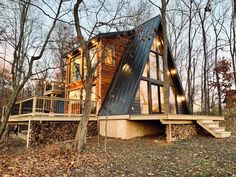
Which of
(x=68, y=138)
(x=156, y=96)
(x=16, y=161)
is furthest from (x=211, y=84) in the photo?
(x=16, y=161)

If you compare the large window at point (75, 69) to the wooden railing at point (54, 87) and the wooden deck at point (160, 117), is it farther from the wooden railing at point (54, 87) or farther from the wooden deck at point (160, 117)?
the wooden deck at point (160, 117)

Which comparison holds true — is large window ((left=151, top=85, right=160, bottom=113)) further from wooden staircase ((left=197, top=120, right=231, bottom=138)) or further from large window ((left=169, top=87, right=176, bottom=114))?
wooden staircase ((left=197, top=120, right=231, bottom=138))

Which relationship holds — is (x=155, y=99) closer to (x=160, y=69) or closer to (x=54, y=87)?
(x=160, y=69)

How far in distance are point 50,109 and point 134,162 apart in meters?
6.34

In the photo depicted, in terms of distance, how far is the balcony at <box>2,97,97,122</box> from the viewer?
955 cm

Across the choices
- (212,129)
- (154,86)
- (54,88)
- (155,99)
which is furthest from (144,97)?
(54,88)

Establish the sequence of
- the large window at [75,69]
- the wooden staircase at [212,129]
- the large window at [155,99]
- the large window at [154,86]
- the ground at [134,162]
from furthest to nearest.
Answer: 1. the large window at [75,69]
2. the large window at [155,99]
3. the large window at [154,86]
4. the wooden staircase at [212,129]
5. the ground at [134,162]

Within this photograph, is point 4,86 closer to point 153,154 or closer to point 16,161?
point 16,161

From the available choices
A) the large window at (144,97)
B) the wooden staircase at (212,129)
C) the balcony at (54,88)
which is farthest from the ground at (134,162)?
the balcony at (54,88)

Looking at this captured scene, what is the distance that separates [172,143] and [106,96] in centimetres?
497

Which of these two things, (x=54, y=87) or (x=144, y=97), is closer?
(x=144, y=97)

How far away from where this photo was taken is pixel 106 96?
39.8 feet

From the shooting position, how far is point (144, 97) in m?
11.7

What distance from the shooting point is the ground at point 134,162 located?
500 centimetres
